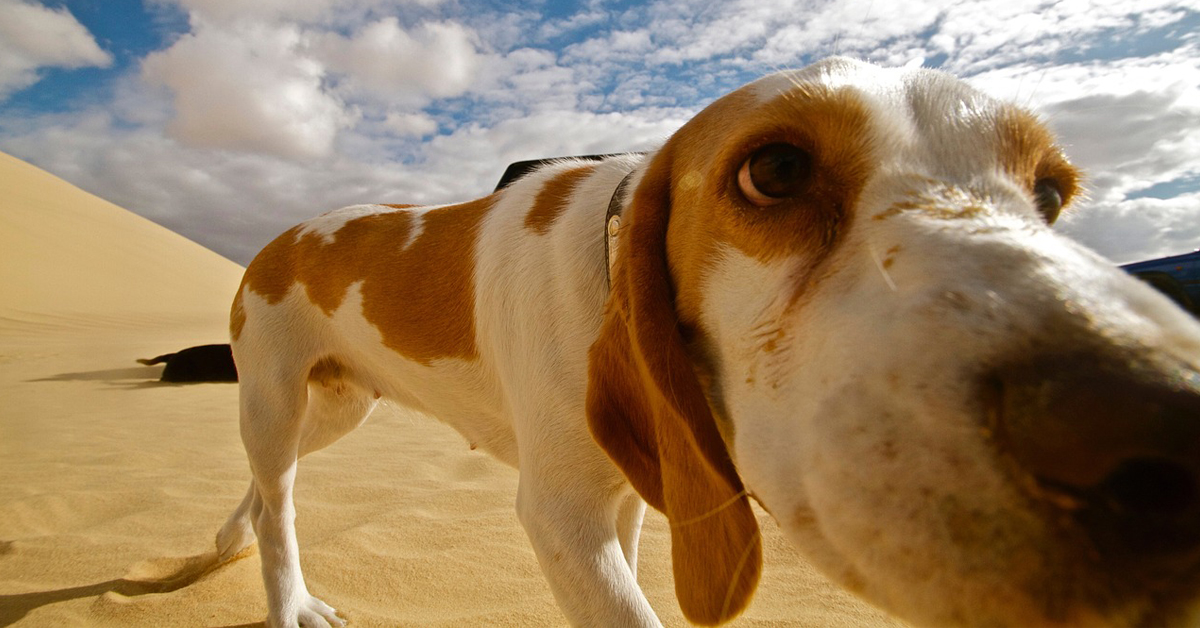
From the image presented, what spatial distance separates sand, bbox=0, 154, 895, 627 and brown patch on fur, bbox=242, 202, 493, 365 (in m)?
1.17

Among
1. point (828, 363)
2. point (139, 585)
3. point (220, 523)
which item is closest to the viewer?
point (828, 363)

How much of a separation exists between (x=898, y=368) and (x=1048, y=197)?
3.44 feet

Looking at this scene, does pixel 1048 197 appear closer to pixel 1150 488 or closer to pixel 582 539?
pixel 1150 488

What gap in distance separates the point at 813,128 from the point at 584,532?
110 cm

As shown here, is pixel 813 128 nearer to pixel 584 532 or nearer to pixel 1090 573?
pixel 1090 573

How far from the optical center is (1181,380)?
64cm

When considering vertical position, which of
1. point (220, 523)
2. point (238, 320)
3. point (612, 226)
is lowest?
point (220, 523)

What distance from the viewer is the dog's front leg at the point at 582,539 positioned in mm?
1484

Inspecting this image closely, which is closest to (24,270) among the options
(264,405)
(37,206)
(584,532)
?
(37,206)

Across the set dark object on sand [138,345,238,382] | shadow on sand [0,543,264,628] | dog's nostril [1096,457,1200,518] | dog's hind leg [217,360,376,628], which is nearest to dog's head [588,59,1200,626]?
dog's nostril [1096,457,1200,518]

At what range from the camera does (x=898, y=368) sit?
0.79 meters

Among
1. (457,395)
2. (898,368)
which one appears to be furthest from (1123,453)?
(457,395)

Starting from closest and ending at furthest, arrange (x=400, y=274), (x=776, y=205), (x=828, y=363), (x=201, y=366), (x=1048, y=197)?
(x=828, y=363)
(x=776, y=205)
(x=1048, y=197)
(x=400, y=274)
(x=201, y=366)

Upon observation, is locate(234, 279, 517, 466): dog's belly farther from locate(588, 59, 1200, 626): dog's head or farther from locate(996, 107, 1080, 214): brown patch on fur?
locate(996, 107, 1080, 214): brown patch on fur
